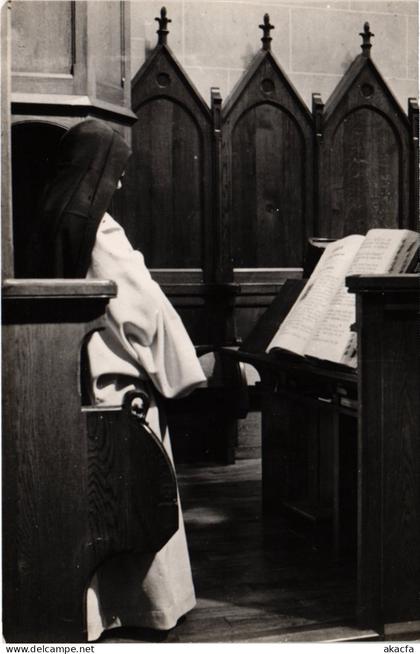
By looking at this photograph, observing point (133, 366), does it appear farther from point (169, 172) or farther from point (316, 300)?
point (169, 172)

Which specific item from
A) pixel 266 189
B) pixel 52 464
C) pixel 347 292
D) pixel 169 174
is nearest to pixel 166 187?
pixel 169 174

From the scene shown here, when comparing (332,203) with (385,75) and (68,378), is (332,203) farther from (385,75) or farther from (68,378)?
(68,378)

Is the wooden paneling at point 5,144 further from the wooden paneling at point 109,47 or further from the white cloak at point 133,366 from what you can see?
the wooden paneling at point 109,47

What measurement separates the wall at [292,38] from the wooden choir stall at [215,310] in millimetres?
306

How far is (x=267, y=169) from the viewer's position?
550 cm

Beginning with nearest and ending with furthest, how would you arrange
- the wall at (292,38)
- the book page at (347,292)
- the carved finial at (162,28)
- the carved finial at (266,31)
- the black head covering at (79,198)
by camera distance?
1. the black head covering at (79,198)
2. the book page at (347,292)
3. the carved finial at (162,28)
4. the carved finial at (266,31)
5. the wall at (292,38)

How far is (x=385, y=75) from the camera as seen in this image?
6.01 m

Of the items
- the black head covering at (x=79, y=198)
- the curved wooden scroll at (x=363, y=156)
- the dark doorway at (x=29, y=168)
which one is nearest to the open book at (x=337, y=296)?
the black head covering at (x=79, y=198)

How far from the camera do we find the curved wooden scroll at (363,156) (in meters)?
5.59

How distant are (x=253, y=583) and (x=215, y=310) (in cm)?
257

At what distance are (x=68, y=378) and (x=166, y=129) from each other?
3519 mm

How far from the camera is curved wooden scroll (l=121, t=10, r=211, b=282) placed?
5258 mm

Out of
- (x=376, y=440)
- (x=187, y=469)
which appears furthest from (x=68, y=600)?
(x=187, y=469)

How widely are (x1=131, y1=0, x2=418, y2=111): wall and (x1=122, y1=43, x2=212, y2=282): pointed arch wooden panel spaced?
31 centimetres
